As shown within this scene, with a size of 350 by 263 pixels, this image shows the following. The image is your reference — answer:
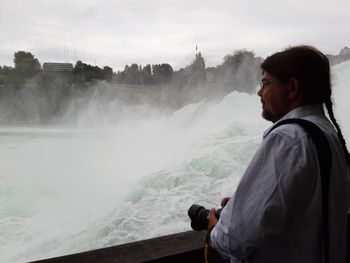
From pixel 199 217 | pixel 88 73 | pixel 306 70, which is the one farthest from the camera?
pixel 88 73

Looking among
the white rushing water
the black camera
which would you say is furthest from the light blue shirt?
the white rushing water

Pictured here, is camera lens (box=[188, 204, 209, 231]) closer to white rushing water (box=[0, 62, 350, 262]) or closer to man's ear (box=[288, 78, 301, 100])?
man's ear (box=[288, 78, 301, 100])

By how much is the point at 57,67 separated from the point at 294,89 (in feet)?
76.9

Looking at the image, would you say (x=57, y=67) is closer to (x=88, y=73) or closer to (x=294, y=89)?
(x=88, y=73)

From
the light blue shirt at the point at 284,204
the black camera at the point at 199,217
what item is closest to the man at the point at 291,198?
the light blue shirt at the point at 284,204

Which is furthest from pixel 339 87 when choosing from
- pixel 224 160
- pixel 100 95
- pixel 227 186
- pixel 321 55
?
pixel 100 95

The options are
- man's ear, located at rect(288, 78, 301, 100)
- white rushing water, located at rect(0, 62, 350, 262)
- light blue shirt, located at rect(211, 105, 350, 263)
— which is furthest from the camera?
white rushing water, located at rect(0, 62, 350, 262)

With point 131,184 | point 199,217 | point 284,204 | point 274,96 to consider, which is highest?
point 274,96

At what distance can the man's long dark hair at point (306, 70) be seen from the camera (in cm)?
90

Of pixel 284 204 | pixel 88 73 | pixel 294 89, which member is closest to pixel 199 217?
pixel 284 204

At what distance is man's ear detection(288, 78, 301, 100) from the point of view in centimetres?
90

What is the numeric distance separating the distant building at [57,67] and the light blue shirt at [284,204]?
873 inches

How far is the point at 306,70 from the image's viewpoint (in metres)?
0.90

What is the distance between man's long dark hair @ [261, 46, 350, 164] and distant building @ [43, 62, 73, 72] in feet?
72.4
